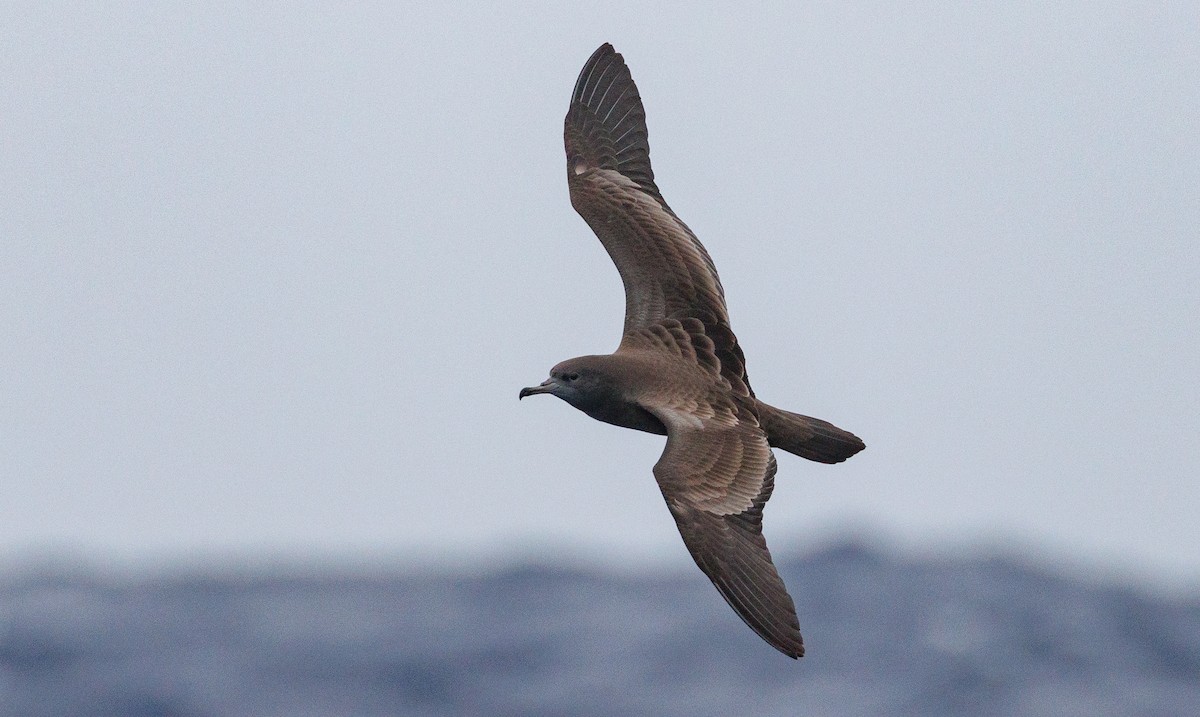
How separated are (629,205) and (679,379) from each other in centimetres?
226

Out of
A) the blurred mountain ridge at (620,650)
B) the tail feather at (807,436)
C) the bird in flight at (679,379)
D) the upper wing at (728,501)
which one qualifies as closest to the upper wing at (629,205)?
the bird in flight at (679,379)

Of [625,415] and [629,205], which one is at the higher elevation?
[629,205]

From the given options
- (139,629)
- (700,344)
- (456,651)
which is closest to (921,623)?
(456,651)

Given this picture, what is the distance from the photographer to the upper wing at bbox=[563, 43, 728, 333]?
563 inches

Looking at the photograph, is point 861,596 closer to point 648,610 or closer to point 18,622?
point 648,610

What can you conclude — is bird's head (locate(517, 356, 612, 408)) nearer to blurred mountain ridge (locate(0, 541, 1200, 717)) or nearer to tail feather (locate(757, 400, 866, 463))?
tail feather (locate(757, 400, 866, 463))

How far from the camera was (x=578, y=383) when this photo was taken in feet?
43.4

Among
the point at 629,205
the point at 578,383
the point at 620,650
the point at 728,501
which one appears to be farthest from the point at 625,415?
the point at 620,650

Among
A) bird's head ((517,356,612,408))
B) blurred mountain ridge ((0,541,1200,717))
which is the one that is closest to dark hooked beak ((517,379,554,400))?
bird's head ((517,356,612,408))

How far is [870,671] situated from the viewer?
77.6 m

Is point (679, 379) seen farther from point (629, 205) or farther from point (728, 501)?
point (629, 205)

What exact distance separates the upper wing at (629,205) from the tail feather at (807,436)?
1053 mm

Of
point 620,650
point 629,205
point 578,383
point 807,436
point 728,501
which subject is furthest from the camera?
point 620,650

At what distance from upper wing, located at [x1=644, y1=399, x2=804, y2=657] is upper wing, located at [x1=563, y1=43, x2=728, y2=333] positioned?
4.62 ft
